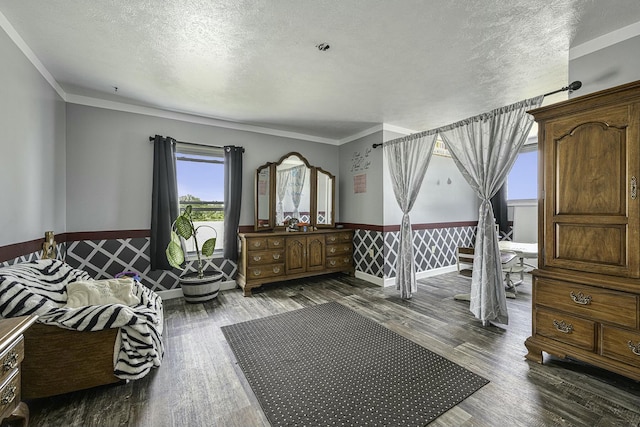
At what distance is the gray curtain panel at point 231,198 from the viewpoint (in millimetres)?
3846

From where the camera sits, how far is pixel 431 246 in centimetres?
467

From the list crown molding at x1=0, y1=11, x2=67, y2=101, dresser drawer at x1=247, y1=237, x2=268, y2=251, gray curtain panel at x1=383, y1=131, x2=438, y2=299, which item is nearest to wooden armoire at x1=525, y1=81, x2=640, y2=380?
gray curtain panel at x1=383, y1=131, x2=438, y2=299

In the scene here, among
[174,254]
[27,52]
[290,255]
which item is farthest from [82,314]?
[290,255]

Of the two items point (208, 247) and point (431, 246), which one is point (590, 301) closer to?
point (431, 246)

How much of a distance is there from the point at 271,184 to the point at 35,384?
3139 millimetres

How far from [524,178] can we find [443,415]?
508cm

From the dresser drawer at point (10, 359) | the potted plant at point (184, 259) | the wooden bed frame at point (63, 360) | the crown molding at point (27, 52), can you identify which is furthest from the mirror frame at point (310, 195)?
the dresser drawer at point (10, 359)

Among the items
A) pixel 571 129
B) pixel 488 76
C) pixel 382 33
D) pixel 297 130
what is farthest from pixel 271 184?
pixel 571 129

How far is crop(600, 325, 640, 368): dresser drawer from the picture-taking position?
161 centimetres

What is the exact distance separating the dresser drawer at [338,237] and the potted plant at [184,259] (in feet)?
5.87

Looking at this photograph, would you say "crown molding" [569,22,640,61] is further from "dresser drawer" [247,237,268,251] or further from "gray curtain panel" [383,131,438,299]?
"dresser drawer" [247,237,268,251]

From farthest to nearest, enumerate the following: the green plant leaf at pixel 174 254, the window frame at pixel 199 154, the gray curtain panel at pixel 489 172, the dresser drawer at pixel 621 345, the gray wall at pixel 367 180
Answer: the gray wall at pixel 367 180, the window frame at pixel 199 154, the green plant leaf at pixel 174 254, the gray curtain panel at pixel 489 172, the dresser drawer at pixel 621 345

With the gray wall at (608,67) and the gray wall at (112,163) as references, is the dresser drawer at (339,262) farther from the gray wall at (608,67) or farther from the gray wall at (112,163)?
the gray wall at (608,67)

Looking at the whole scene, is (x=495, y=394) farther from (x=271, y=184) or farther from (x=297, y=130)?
(x=297, y=130)
